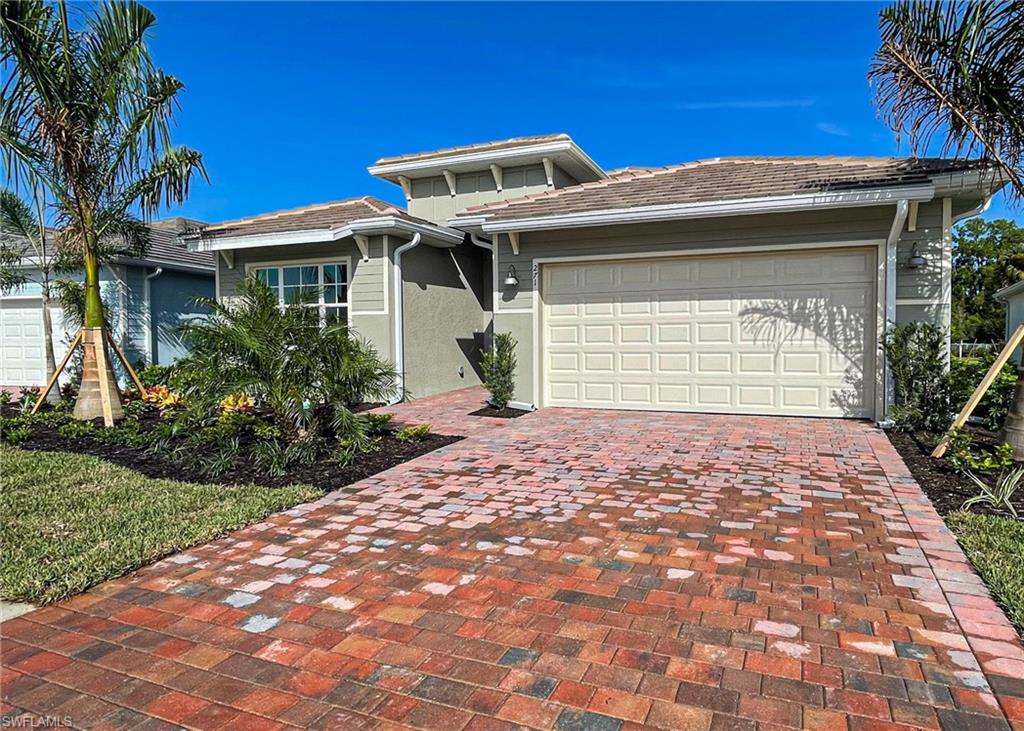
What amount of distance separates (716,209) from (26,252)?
1458cm

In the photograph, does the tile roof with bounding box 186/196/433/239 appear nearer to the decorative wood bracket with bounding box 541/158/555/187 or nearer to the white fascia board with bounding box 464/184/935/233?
the white fascia board with bounding box 464/184/935/233

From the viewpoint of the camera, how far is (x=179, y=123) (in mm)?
9227

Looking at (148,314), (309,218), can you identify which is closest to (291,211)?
(309,218)

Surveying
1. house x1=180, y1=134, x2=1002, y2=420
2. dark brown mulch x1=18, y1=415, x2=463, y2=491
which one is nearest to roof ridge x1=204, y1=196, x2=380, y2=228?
house x1=180, y1=134, x2=1002, y2=420

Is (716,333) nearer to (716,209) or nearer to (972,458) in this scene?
(716,209)

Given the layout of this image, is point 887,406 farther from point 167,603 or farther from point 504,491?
point 167,603

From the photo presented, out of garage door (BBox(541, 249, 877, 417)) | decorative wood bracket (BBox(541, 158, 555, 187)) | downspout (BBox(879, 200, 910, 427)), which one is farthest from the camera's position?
decorative wood bracket (BBox(541, 158, 555, 187))

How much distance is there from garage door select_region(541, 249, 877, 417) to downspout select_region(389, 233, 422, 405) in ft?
8.80

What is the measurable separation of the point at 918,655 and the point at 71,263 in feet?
48.2

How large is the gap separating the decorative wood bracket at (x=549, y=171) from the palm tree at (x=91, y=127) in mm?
6787

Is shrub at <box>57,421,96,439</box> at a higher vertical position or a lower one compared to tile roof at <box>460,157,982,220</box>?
lower

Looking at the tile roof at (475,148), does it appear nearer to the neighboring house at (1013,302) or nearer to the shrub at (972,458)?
the shrub at (972,458)

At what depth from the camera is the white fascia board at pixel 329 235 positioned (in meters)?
10.7

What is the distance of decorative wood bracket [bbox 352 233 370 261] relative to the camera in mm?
11156
